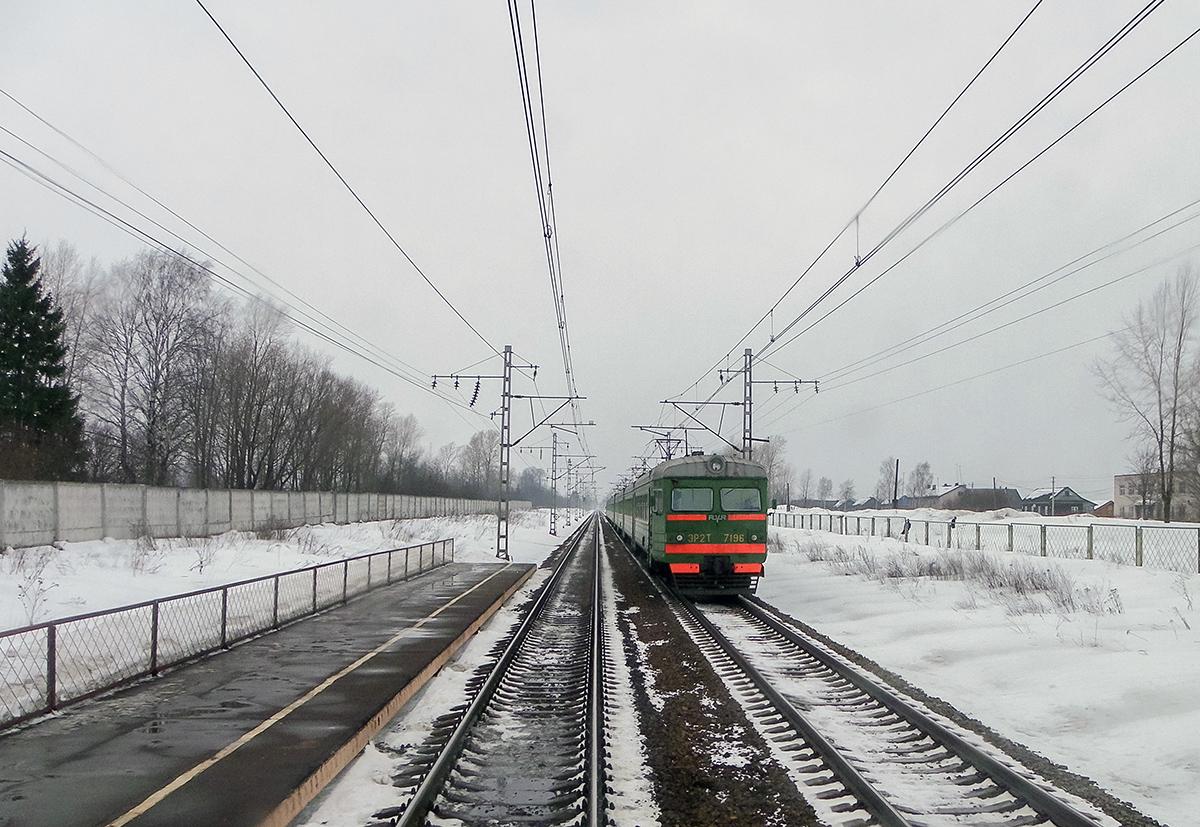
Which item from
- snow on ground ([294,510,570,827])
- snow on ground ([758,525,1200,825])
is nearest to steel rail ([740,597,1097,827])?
snow on ground ([758,525,1200,825])

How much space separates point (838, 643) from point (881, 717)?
17.8ft

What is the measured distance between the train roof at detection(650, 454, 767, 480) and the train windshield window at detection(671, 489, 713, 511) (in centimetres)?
40

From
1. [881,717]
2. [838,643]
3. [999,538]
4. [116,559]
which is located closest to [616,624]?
[838,643]

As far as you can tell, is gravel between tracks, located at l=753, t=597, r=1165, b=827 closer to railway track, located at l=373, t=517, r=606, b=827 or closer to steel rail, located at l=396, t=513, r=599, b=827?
railway track, located at l=373, t=517, r=606, b=827

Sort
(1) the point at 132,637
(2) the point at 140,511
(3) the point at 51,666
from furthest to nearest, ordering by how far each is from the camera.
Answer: (2) the point at 140,511 → (1) the point at 132,637 → (3) the point at 51,666

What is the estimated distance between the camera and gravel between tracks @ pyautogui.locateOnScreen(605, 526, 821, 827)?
20.7 ft

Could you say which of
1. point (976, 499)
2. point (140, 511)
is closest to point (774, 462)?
point (976, 499)

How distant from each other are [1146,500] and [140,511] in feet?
180

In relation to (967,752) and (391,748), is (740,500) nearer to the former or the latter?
(967,752)

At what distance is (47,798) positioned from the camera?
5.85 meters

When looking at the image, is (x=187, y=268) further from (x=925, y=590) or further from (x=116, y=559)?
(x=925, y=590)

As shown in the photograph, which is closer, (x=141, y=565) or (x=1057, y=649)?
(x=1057, y=649)

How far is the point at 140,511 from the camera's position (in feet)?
88.4

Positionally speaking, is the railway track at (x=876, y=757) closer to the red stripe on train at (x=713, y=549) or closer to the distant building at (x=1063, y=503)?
the red stripe on train at (x=713, y=549)
